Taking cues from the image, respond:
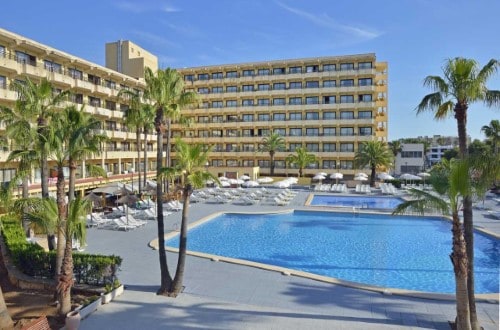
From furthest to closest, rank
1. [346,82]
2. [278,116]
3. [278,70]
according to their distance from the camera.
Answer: [278,70], [278,116], [346,82]

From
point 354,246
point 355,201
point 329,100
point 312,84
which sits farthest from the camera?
point 312,84

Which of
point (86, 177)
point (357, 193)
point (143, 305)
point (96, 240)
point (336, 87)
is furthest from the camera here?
point (336, 87)

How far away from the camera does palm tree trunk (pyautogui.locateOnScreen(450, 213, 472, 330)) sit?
9161mm

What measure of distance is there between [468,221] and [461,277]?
176 cm

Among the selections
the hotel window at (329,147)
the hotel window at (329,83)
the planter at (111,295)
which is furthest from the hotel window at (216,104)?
the planter at (111,295)

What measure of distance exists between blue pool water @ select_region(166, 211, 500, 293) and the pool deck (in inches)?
112

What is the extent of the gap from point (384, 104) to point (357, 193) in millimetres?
24218

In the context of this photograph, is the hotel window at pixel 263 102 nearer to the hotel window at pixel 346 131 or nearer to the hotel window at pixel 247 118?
the hotel window at pixel 247 118

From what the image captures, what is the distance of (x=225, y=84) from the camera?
60.5 m

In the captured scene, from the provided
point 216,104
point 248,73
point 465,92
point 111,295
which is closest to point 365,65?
point 248,73

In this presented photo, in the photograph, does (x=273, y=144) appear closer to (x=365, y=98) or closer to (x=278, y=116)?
(x=278, y=116)

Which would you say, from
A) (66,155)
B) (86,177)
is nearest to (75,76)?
(86,177)

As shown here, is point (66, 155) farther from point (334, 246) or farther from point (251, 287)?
point (334, 246)

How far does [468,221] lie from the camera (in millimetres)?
10148
